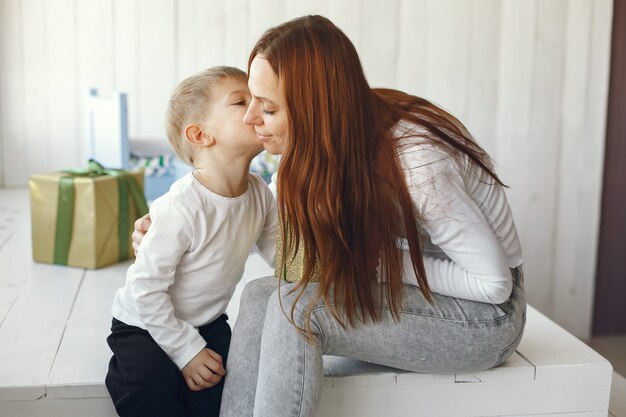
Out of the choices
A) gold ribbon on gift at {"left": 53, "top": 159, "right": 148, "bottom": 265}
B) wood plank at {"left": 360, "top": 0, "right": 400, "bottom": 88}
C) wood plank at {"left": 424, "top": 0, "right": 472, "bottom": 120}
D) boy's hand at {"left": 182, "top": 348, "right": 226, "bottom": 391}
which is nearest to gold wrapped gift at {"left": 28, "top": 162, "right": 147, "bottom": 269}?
gold ribbon on gift at {"left": 53, "top": 159, "right": 148, "bottom": 265}

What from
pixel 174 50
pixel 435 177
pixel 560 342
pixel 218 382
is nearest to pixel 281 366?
pixel 218 382

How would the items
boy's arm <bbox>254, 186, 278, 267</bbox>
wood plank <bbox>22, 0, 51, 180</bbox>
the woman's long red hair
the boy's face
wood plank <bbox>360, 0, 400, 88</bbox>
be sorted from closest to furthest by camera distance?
the woman's long red hair → the boy's face → boy's arm <bbox>254, 186, 278, 267</bbox> → wood plank <bbox>22, 0, 51, 180</bbox> → wood plank <bbox>360, 0, 400, 88</bbox>

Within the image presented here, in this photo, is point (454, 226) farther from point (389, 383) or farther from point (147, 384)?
point (147, 384)

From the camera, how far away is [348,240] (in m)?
1.25

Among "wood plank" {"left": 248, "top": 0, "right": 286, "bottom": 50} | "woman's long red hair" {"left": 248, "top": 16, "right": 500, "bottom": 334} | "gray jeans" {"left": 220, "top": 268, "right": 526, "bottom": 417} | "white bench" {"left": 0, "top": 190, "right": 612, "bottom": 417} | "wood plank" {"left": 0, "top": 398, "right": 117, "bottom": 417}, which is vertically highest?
"wood plank" {"left": 248, "top": 0, "right": 286, "bottom": 50}

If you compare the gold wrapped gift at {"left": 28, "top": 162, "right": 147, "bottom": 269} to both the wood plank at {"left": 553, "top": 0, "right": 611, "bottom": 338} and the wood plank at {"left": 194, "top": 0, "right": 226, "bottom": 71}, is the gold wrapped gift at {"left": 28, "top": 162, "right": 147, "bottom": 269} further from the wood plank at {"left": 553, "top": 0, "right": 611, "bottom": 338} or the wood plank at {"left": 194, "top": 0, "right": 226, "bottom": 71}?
the wood plank at {"left": 553, "top": 0, "right": 611, "bottom": 338}

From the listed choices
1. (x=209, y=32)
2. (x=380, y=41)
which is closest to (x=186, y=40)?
(x=209, y=32)

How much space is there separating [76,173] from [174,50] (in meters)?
1.24

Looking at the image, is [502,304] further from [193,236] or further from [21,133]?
[21,133]

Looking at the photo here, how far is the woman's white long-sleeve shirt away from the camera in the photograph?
48.1 inches

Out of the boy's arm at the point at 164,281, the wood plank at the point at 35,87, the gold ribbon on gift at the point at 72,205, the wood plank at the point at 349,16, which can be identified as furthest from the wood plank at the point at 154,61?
the boy's arm at the point at 164,281

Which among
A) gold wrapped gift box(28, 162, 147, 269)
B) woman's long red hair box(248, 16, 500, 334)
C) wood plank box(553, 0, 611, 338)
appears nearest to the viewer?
woman's long red hair box(248, 16, 500, 334)

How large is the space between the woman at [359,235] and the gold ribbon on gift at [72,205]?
96 centimetres

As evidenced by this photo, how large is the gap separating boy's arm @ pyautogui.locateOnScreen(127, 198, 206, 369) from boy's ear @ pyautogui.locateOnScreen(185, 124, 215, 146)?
0.43 ft
